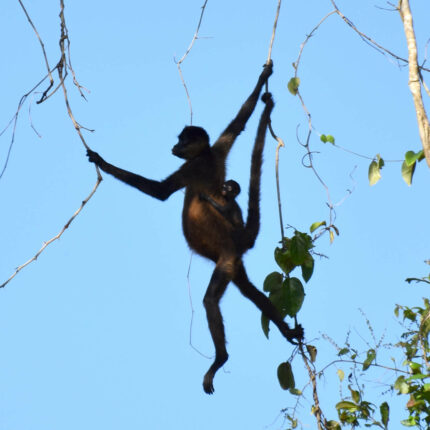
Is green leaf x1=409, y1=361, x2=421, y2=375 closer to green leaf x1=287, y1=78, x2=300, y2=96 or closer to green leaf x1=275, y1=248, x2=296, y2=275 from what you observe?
green leaf x1=275, y1=248, x2=296, y2=275

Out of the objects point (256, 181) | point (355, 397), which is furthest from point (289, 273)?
point (256, 181)

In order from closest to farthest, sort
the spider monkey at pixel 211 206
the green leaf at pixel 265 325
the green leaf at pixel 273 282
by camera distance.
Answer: the green leaf at pixel 273 282 → the green leaf at pixel 265 325 → the spider monkey at pixel 211 206

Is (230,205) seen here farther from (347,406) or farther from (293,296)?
(347,406)

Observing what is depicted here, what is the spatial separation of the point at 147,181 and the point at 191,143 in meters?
0.86

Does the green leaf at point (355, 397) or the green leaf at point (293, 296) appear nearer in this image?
the green leaf at point (355, 397)

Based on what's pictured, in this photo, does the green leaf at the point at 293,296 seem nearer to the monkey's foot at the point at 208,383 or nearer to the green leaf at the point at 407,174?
the monkey's foot at the point at 208,383

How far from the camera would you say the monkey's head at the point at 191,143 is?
27.8 ft

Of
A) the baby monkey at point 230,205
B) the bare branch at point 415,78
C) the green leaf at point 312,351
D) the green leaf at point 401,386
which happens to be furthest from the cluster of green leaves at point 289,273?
the bare branch at point 415,78

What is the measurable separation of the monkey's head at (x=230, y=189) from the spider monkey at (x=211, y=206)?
0.15m

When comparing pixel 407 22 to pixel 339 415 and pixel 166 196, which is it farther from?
pixel 166 196

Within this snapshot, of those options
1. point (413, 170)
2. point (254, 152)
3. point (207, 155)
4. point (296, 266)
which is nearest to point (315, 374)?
point (296, 266)

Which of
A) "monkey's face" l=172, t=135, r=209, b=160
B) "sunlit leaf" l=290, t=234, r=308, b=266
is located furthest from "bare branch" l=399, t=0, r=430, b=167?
"monkey's face" l=172, t=135, r=209, b=160

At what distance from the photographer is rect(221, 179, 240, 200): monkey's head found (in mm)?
8039

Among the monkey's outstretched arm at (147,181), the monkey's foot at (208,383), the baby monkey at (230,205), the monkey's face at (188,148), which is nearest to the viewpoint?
the monkey's foot at (208,383)
